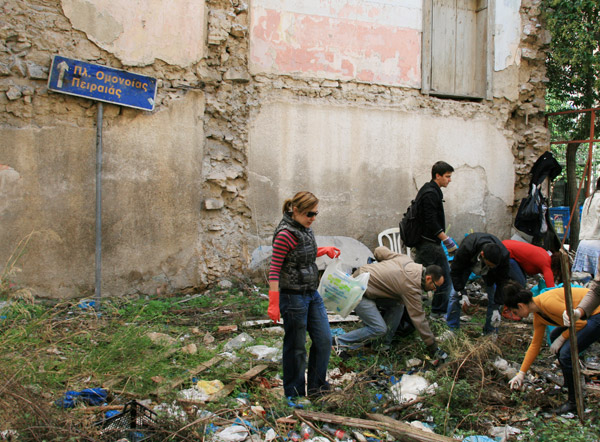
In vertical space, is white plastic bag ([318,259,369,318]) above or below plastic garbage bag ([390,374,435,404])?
above

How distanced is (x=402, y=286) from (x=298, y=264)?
1.27 meters

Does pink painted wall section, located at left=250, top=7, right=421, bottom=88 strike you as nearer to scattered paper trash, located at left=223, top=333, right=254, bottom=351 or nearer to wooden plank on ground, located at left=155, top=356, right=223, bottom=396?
scattered paper trash, located at left=223, top=333, right=254, bottom=351

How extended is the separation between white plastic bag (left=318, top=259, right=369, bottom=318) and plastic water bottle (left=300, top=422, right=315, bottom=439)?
3.97ft

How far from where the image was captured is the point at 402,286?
4500 millimetres

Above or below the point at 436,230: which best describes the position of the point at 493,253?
below

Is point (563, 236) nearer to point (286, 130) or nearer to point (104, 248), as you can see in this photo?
point (286, 130)

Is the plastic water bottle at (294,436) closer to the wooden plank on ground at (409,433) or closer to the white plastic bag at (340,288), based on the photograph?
the wooden plank on ground at (409,433)

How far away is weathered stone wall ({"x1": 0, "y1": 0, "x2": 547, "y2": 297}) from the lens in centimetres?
600

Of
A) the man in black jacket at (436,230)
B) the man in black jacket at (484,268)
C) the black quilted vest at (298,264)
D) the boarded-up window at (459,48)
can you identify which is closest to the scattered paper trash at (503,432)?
the black quilted vest at (298,264)

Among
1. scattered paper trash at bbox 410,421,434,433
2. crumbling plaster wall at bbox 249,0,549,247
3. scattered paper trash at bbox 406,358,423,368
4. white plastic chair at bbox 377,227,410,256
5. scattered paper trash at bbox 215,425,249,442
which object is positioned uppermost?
crumbling plaster wall at bbox 249,0,549,247

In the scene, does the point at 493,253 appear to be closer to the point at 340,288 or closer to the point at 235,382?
the point at 340,288

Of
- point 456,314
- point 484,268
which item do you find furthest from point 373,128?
point 456,314

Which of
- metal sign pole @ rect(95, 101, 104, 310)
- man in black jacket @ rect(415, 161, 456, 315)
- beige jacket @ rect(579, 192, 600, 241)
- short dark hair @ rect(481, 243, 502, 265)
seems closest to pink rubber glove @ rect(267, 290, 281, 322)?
short dark hair @ rect(481, 243, 502, 265)

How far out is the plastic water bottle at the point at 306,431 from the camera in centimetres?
327
